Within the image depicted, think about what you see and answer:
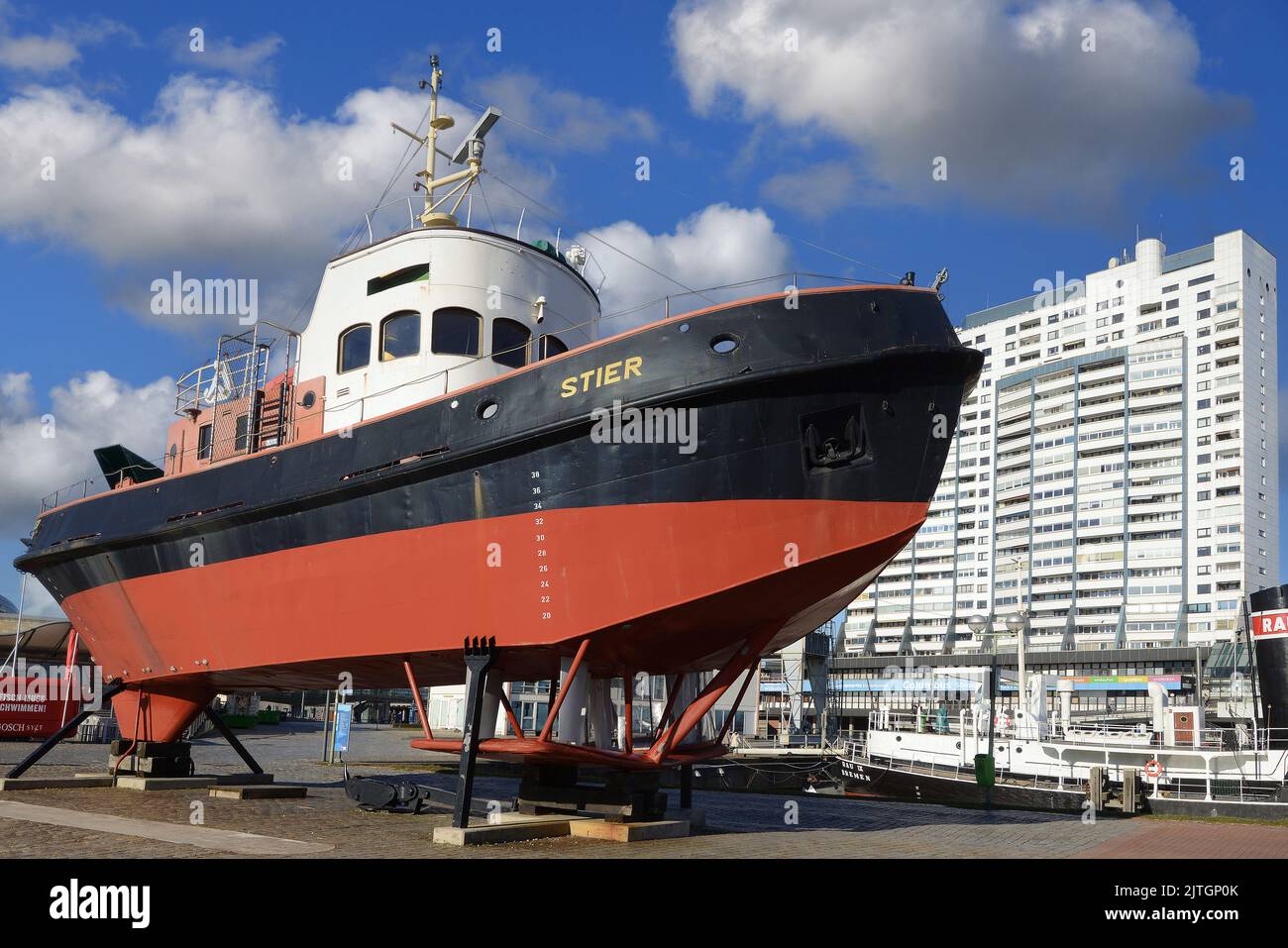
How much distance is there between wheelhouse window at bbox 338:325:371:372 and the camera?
55.2ft

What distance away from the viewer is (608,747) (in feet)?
47.5

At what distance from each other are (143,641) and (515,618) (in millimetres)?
10026

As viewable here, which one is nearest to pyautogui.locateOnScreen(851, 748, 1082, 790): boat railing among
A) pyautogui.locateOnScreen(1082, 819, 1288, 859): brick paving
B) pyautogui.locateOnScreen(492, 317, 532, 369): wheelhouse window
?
pyautogui.locateOnScreen(1082, 819, 1288, 859): brick paving

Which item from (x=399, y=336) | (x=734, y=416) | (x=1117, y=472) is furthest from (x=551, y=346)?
(x=1117, y=472)

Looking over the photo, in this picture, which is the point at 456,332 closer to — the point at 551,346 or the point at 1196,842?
the point at 551,346

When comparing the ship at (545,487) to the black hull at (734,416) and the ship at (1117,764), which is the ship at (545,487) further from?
the ship at (1117,764)

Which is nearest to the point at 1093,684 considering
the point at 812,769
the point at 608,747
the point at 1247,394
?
the point at 1247,394

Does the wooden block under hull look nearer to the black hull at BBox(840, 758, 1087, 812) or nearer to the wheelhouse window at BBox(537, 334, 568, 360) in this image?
the wheelhouse window at BBox(537, 334, 568, 360)

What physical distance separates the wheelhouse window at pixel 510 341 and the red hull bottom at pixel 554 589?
3.42m

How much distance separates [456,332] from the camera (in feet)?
53.2

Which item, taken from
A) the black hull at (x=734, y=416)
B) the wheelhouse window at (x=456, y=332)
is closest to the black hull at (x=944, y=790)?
the black hull at (x=734, y=416)

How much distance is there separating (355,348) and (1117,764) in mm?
24187

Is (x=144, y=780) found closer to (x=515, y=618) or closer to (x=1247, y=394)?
(x=515, y=618)

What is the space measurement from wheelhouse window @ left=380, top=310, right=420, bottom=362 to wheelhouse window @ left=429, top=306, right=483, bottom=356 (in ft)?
1.02
